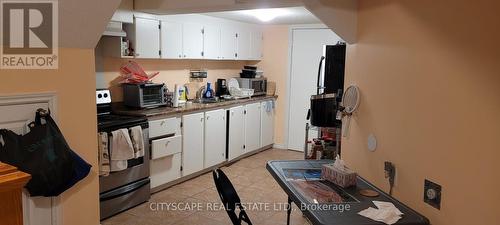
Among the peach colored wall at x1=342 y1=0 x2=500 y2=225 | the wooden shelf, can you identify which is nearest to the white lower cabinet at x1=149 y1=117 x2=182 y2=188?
the peach colored wall at x1=342 y1=0 x2=500 y2=225

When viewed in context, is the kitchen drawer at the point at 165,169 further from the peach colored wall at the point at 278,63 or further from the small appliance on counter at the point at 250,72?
the peach colored wall at the point at 278,63

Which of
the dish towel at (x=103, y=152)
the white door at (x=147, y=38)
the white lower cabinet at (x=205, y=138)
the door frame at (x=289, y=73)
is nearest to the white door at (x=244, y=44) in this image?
the door frame at (x=289, y=73)

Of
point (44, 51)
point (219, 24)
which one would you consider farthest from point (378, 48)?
point (219, 24)

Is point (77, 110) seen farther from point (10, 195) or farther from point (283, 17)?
point (283, 17)

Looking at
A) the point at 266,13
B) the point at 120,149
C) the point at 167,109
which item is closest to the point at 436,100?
the point at 120,149

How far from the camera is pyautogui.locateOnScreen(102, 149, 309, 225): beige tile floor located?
3.61m

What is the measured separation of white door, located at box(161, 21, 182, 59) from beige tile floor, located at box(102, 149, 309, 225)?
159 centimetres

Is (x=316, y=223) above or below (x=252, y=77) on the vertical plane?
below

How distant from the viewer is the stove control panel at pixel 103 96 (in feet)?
12.9

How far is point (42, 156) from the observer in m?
2.39

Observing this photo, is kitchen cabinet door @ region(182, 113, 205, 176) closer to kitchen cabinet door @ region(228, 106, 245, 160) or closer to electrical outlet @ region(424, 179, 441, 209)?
kitchen cabinet door @ region(228, 106, 245, 160)

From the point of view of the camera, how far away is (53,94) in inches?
97.9

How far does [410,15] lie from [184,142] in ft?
10.2

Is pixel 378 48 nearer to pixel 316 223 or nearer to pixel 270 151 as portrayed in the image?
pixel 316 223
